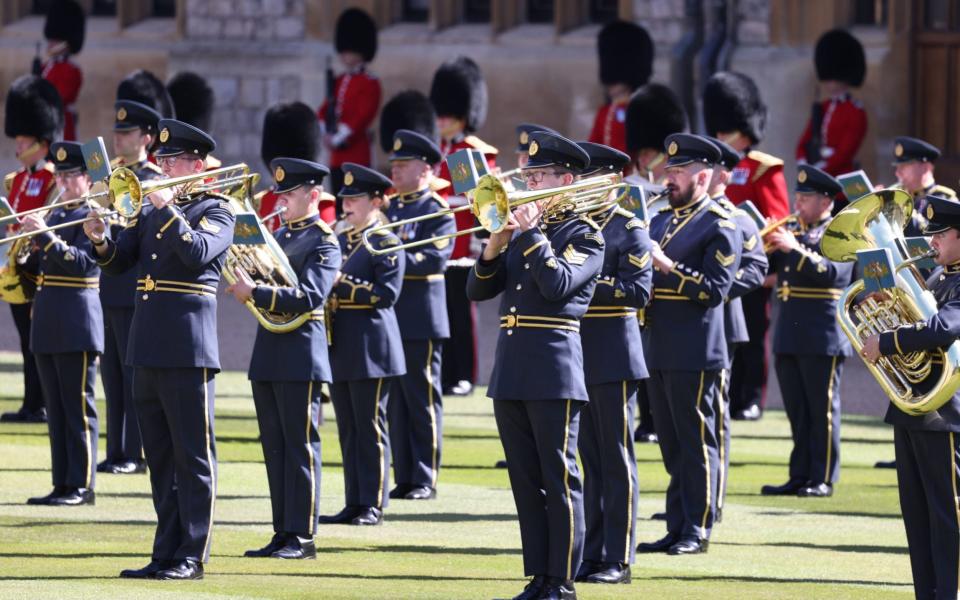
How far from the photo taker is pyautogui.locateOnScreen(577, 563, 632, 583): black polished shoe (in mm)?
9406

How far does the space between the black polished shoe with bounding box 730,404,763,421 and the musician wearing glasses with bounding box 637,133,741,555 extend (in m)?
4.14

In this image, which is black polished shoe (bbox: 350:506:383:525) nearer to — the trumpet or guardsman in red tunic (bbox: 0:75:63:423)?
the trumpet

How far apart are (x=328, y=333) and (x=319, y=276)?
103 centimetres

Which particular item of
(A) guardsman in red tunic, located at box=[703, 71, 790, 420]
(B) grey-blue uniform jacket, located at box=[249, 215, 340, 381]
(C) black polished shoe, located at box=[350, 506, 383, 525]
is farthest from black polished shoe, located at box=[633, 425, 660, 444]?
(B) grey-blue uniform jacket, located at box=[249, 215, 340, 381]

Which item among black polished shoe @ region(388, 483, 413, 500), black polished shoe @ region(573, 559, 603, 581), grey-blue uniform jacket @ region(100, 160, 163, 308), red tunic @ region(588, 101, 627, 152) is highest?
red tunic @ region(588, 101, 627, 152)

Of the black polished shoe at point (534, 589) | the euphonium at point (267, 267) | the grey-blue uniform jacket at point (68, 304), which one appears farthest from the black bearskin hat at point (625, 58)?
the black polished shoe at point (534, 589)

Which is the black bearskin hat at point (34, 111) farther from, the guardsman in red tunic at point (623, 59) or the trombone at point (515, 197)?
the trombone at point (515, 197)

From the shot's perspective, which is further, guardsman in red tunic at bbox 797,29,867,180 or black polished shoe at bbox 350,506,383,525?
guardsman in red tunic at bbox 797,29,867,180

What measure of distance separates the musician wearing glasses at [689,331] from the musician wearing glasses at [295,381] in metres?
1.39

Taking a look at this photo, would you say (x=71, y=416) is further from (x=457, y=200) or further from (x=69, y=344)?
(x=457, y=200)

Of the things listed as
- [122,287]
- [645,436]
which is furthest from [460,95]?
[122,287]

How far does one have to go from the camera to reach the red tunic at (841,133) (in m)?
16.6

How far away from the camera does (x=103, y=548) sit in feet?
32.7

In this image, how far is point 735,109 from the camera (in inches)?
562
